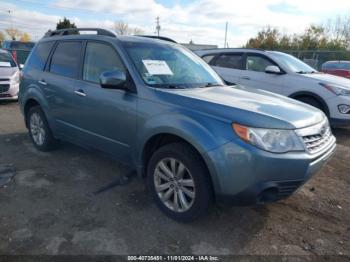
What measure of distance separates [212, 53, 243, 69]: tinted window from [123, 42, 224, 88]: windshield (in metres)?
3.61

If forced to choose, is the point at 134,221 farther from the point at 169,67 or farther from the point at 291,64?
the point at 291,64

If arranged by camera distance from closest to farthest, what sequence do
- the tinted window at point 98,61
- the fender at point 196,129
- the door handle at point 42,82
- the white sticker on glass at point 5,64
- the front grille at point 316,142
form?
the fender at point 196,129 → the front grille at point 316,142 → the tinted window at point 98,61 → the door handle at point 42,82 → the white sticker on glass at point 5,64

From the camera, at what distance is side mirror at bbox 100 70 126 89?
311cm

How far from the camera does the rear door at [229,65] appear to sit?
24.4ft


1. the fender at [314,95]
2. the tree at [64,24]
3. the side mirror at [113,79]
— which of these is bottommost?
the fender at [314,95]

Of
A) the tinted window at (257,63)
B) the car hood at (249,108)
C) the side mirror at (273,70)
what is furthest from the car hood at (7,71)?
the car hood at (249,108)

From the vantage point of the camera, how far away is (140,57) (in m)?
3.43

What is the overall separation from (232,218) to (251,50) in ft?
17.5

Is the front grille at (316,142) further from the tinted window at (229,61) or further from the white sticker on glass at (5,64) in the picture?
the white sticker on glass at (5,64)

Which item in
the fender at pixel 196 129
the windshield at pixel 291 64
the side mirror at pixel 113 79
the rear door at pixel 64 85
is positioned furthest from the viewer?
the windshield at pixel 291 64

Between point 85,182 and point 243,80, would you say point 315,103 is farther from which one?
point 85,182

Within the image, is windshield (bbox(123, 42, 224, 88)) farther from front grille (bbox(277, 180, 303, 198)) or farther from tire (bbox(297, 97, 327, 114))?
tire (bbox(297, 97, 327, 114))

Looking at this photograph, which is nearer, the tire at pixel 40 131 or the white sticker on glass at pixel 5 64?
the tire at pixel 40 131

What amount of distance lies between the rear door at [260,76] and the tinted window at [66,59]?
175 inches
